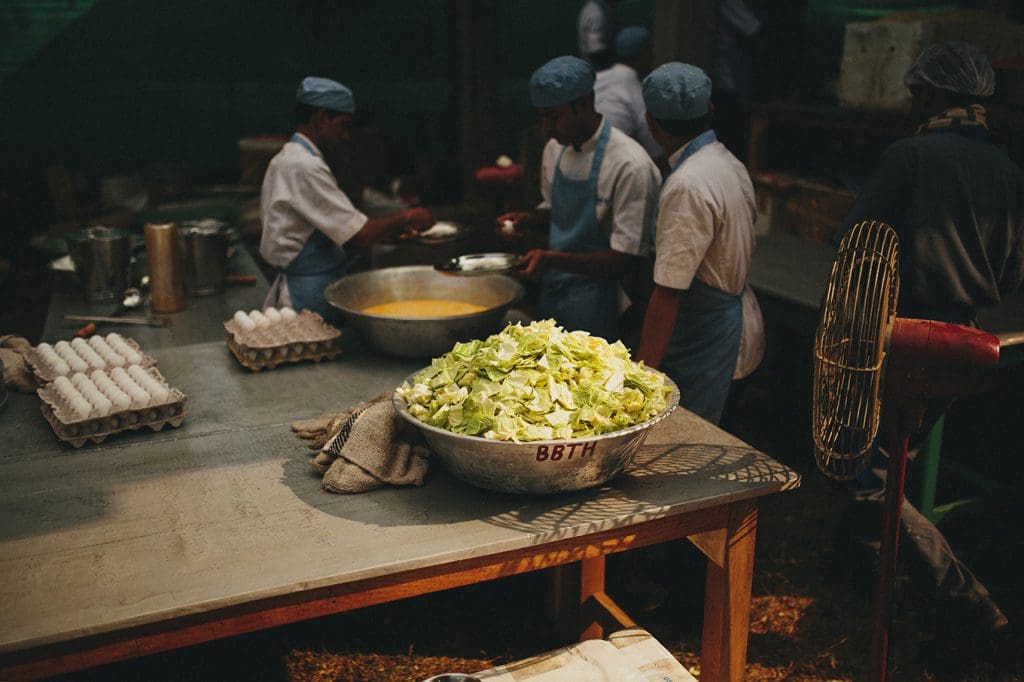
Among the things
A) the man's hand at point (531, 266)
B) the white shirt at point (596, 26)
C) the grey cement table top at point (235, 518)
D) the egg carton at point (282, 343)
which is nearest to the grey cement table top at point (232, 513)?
the grey cement table top at point (235, 518)

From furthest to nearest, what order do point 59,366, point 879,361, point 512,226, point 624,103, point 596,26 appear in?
point 596,26, point 624,103, point 512,226, point 59,366, point 879,361

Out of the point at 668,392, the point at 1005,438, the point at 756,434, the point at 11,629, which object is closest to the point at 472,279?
the point at 668,392

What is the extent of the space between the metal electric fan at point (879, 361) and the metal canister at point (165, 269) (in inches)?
121

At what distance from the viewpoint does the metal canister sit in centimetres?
395

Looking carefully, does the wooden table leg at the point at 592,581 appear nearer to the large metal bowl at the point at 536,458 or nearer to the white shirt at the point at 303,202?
the large metal bowl at the point at 536,458

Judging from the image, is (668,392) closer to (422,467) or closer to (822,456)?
(822,456)

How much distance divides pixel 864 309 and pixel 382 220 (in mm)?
2689

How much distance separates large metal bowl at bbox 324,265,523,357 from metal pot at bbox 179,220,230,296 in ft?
3.85

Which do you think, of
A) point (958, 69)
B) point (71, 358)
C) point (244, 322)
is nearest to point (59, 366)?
→ point (71, 358)

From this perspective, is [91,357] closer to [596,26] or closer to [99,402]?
[99,402]

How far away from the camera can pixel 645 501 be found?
2.21 m

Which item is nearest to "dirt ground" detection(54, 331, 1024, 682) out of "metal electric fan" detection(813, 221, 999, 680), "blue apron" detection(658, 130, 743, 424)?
"blue apron" detection(658, 130, 743, 424)

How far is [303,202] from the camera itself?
3916 millimetres

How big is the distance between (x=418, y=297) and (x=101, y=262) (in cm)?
168
